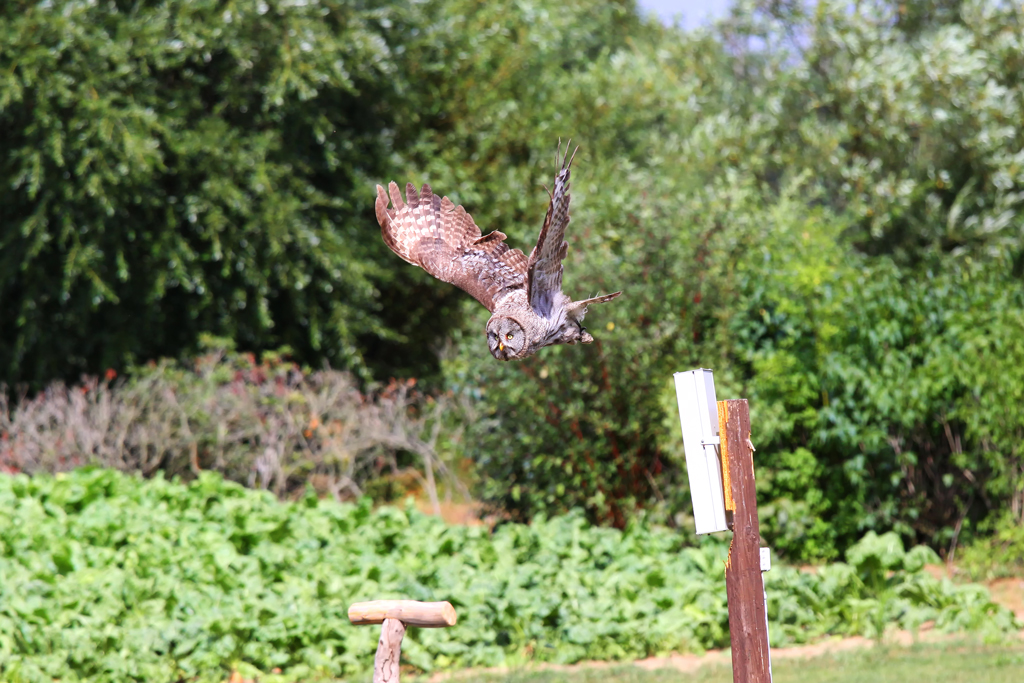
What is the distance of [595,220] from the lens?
9.78m

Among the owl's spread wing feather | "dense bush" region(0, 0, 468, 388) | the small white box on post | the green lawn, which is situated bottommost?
the green lawn

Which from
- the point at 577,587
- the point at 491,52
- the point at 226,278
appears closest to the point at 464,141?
the point at 491,52

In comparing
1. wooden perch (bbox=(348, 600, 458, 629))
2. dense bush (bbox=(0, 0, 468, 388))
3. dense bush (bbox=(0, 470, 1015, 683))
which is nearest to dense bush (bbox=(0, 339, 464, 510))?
dense bush (bbox=(0, 0, 468, 388))

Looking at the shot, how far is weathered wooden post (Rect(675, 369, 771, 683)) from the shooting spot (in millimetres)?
4004

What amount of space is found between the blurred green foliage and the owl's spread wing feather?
4054mm

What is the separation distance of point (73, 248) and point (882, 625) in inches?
328

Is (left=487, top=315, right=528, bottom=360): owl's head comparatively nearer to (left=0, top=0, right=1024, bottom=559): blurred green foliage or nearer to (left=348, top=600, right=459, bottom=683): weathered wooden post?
(left=348, top=600, right=459, bottom=683): weathered wooden post

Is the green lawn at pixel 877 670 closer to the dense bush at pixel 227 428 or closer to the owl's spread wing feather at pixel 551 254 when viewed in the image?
the owl's spread wing feather at pixel 551 254

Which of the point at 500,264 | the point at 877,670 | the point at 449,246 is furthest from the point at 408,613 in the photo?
the point at 877,670

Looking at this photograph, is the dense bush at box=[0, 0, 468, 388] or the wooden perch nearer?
the wooden perch

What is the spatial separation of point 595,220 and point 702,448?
5.96 meters

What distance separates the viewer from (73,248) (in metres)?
10.9

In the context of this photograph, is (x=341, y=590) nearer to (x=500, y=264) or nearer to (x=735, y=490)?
(x=500, y=264)

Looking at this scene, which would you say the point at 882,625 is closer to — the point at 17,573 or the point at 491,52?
the point at 17,573
